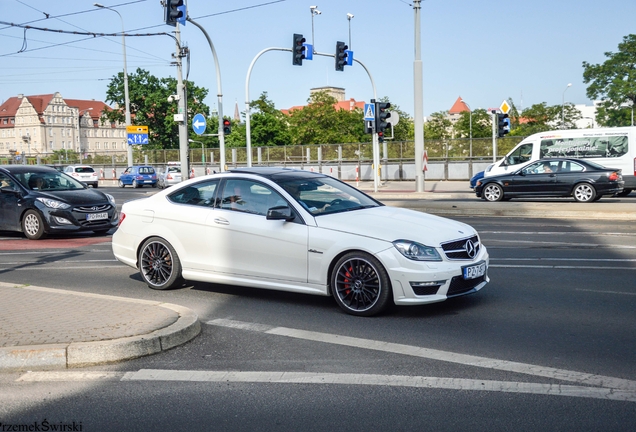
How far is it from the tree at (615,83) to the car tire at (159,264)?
3268 inches

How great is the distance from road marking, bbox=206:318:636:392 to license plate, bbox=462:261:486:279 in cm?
139

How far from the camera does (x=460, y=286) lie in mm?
7078

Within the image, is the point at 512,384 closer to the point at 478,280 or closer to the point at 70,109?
the point at 478,280

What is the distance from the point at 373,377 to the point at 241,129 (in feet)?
290

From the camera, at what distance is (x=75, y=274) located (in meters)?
10.2

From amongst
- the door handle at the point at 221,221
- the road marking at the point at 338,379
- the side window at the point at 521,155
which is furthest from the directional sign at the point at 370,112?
the road marking at the point at 338,379

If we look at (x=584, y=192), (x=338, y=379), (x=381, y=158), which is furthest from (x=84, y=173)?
(x=338, y=379)

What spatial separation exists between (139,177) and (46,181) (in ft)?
116

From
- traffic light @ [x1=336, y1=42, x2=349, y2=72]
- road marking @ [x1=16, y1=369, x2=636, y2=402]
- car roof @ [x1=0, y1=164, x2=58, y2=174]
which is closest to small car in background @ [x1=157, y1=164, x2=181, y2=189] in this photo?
traffic light @ [x1=336, y1=42, x2=349, y2=72]

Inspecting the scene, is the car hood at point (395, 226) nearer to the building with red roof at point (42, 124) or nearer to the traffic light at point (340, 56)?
the traffic light at point (340, 56)

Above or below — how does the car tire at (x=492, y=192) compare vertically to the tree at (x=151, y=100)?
below

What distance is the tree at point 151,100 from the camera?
3292 inches

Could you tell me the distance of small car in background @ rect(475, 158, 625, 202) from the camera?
22.0 meters

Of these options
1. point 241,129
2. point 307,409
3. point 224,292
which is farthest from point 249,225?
point 241,129
